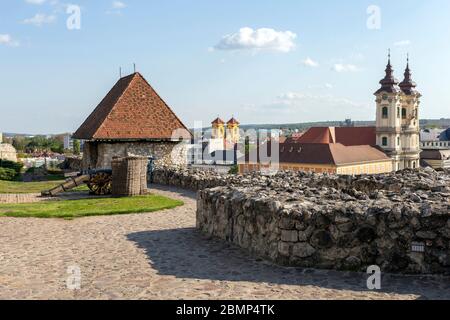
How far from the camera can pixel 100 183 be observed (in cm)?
1652

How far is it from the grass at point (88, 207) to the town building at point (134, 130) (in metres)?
6.56

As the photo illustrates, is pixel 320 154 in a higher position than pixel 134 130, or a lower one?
lower

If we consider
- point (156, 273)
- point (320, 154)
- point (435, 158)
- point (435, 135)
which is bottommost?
point (435, 158)

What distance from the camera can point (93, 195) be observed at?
16609mm

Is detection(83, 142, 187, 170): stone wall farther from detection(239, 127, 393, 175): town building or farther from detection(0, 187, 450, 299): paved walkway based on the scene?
detection(239, 127, 393, 175): town building

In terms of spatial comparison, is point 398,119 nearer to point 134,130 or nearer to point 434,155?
point 434,155

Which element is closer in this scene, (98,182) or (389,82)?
(98,182)

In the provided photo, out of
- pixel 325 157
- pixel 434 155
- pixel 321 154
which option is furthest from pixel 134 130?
pixel 434 155

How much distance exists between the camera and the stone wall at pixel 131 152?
21500 millimetres

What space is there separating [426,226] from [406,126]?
93.1m

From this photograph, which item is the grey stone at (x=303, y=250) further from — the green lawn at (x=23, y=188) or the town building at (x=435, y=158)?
the town building at (x=435, y=158)

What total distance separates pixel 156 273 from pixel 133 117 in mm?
16187

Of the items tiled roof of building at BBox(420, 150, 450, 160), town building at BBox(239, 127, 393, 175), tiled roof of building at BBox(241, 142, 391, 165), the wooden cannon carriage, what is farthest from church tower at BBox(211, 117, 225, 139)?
the wooden cannon carriage

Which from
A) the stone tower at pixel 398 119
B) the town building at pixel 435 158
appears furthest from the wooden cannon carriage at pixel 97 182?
the town building at pixel 435 158
